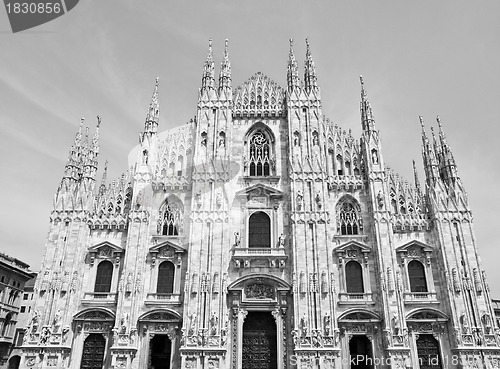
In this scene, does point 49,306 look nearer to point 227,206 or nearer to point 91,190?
point 91,190

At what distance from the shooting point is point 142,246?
29.1 metres

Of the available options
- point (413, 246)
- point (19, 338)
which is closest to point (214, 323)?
point (413, 246)

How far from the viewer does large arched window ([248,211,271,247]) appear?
30.0 m

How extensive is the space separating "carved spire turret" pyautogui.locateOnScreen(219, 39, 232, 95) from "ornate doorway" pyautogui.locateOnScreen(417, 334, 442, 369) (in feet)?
73.2

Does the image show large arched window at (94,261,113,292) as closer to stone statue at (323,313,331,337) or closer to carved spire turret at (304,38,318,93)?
stone statue at (323,313,331,337)

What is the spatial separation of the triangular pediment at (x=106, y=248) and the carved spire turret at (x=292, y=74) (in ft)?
57.8

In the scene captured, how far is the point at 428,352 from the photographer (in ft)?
87.4

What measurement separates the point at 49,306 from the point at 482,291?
27.1 m

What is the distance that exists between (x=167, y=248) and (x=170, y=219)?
228cm

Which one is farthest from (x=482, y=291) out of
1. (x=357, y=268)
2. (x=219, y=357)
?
(x=219, y=357)

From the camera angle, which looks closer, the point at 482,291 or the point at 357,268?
the point at 482,291

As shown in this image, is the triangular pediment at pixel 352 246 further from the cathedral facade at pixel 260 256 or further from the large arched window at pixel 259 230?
the large arched window at pixel 259 230

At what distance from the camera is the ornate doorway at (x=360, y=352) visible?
1059 inches

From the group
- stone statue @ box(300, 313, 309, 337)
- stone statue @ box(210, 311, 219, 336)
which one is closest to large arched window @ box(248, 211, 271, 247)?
stone statue @ box(210, 311, 219, 336)
